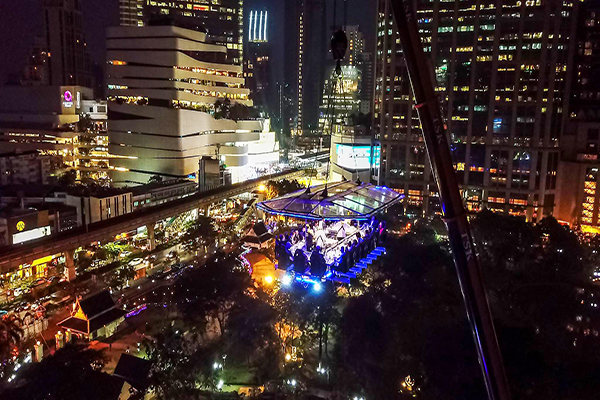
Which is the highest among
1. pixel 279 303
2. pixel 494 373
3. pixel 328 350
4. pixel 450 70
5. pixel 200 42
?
pixel 200 42

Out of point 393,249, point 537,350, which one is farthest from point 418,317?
point 393,249

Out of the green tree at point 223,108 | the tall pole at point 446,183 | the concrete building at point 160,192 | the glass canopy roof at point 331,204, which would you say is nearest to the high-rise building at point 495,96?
the green tree at point 223,108

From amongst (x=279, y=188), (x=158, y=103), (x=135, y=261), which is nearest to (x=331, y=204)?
(x=135, y=261)

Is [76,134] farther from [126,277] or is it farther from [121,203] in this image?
[126,277]

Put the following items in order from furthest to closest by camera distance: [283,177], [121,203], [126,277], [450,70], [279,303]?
1. [283,177]
2. [450,70]
3. [121,203]
4. [126,277]
5. [279,303]

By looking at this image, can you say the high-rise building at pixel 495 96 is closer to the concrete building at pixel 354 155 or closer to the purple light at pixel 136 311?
the concrete building at pixel 354 155

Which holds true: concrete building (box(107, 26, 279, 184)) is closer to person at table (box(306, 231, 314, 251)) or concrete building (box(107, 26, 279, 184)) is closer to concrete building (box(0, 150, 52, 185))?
concrete building (box(0, 150, 52, 185))

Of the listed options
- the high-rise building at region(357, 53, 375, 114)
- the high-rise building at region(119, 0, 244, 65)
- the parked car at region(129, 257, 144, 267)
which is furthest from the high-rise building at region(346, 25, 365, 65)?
the parked car at region(129, 257, 144, 267)
